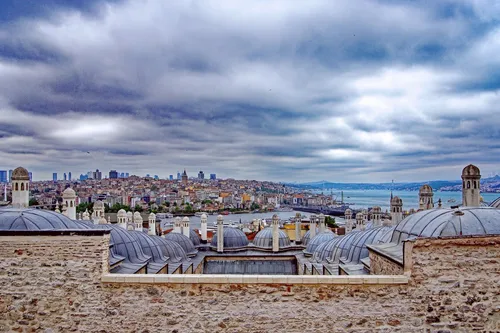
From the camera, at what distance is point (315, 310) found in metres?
6.41

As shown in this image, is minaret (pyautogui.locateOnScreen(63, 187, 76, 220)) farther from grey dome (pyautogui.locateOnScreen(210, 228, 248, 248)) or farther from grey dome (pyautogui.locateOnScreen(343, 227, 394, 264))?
grey dome (pyautogui.locateOnScreen(343, 227, 394, 264))

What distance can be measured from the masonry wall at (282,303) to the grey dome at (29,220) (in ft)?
4.93

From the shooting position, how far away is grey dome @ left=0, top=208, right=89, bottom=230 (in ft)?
25.0

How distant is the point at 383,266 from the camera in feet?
25.4

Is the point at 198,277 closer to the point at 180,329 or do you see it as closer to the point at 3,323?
the point at 180,329

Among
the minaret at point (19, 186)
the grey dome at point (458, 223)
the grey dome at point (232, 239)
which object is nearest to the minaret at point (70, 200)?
the minaret at point (19, 186)

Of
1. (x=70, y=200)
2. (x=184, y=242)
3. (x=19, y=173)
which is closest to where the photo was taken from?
(x=19, y=173)

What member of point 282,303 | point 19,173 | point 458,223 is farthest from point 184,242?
point 458,223

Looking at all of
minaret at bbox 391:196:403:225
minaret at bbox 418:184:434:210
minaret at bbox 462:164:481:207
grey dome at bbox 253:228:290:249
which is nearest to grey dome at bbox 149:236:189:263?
grey dome at bbox 253:228:290:249

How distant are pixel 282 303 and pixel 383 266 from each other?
8.75 feet

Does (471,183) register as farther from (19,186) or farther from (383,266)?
(19,186)

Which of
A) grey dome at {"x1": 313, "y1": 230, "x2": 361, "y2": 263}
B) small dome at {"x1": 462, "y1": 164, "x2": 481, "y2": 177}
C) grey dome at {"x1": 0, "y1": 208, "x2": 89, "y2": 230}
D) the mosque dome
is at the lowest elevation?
grey dome at {"x1": 313, "y1": 230, "x2": 361, "y2": 263}

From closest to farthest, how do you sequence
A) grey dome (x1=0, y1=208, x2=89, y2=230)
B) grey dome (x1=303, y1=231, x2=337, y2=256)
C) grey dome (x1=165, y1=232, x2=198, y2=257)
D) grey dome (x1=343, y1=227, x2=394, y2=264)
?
grey dome (x1=0, y1=208, x2=89, y2=230), grey dome (x1=343, y1=227, x2=394, y2=264), grey dome (x1=303, y1=231, x2=337, y2=256), grey dome (x1=165, y1=232, x2=198, y2=257)

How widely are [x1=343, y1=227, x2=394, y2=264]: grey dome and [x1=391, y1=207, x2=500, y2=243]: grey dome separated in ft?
15.5
